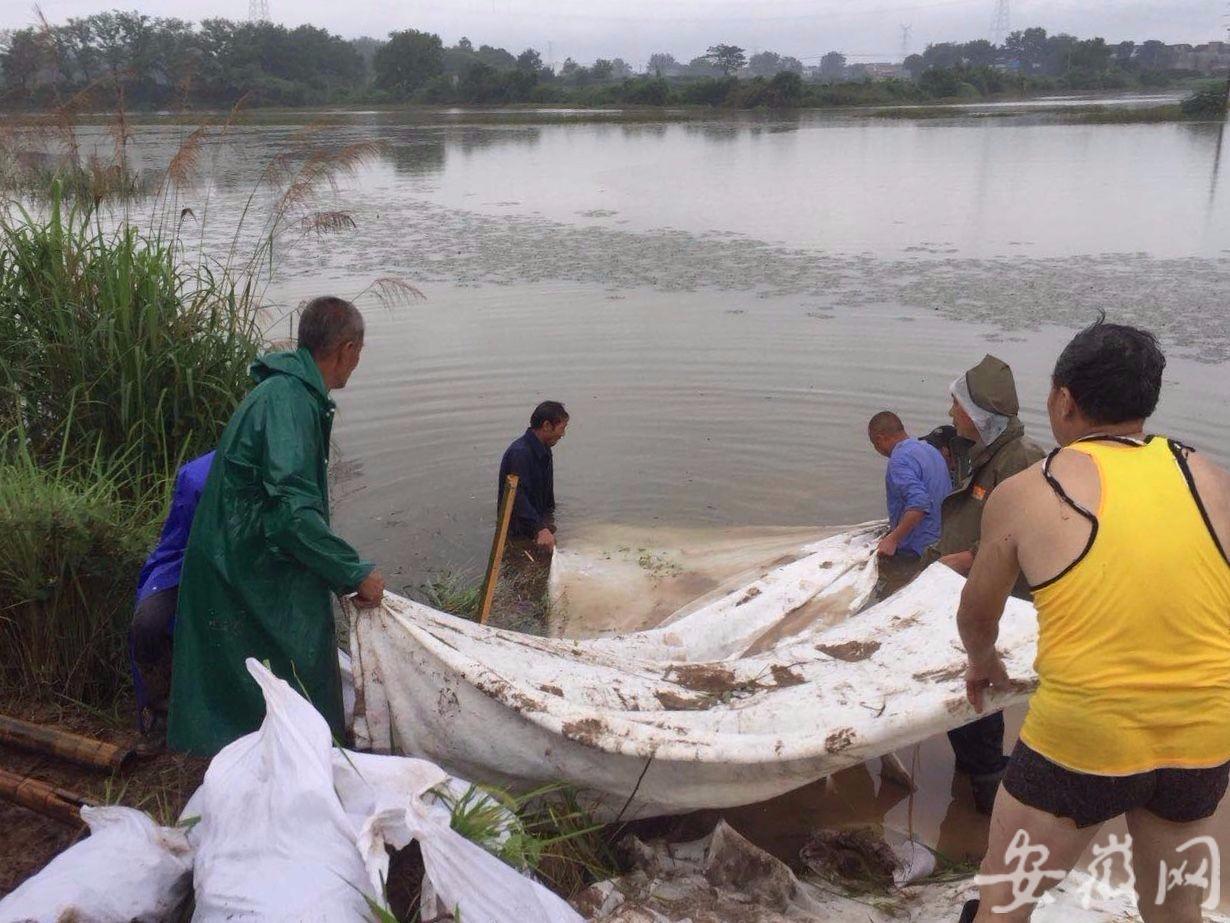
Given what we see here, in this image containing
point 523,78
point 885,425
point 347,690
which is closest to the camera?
point 347,690

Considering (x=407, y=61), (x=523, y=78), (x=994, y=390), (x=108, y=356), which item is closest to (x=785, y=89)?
(x=523, y=78)

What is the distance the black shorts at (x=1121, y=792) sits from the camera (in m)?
2.02

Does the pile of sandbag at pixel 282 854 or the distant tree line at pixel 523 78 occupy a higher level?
the distant tree line at pixel 523 78

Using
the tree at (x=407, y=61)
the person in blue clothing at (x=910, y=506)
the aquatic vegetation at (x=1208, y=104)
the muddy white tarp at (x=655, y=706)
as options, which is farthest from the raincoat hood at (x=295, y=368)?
the tree at (x=407, y=61)

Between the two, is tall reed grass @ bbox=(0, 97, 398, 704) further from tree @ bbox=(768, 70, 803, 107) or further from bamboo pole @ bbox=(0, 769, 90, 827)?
tree @ bbox=(768, 70, 803, 107)

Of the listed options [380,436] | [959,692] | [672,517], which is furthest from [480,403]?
[959,692]

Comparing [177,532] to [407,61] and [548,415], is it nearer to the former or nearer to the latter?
[548,415]

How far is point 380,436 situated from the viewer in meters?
8.43

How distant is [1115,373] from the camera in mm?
2100

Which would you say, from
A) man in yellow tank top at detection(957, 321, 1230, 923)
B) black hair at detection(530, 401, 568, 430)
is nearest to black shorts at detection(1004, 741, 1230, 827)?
man in yellow tank top at detection(957, 321, 1230, 923)

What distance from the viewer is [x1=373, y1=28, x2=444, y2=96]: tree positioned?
62.1 metres

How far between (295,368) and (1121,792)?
234 centimetres

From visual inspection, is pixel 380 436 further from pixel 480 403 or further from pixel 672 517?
pixel 672 517

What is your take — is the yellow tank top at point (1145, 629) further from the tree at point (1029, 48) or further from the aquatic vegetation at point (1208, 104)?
the tree at point (1029, 48)
